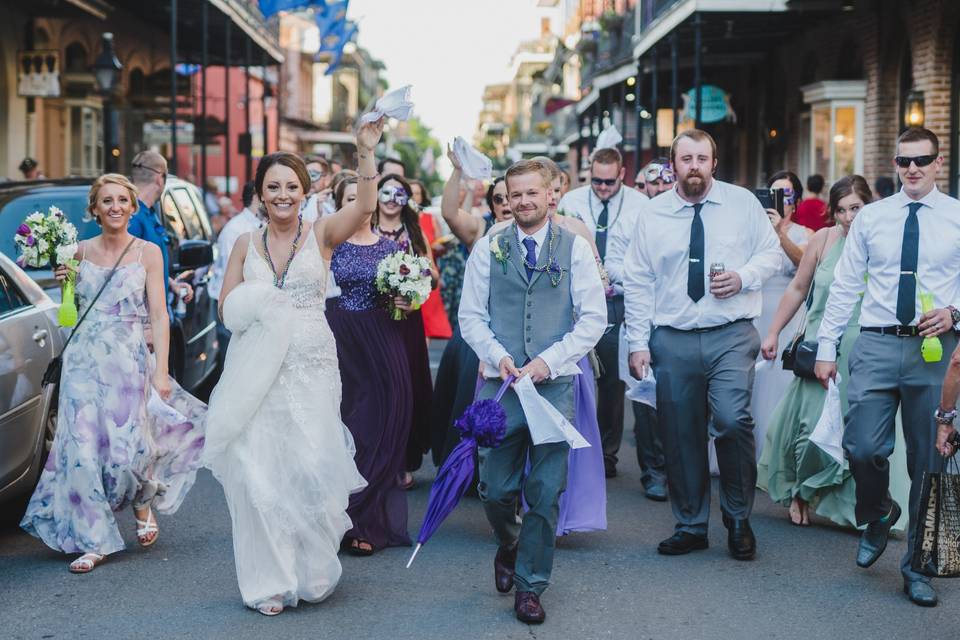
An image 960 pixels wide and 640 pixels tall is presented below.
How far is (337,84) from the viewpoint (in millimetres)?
90188

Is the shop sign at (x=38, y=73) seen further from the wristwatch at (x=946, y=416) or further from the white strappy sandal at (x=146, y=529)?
the wristwatch at (x=946, y=416)

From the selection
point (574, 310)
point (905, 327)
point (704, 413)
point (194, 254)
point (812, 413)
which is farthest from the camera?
point (194, 254)

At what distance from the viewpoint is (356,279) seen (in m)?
7.81

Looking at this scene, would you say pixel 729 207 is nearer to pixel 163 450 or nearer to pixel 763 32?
pixel 163 450

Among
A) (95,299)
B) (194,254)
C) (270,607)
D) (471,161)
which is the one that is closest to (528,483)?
(270,607)

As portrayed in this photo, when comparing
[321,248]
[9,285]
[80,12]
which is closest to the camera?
[321,248]

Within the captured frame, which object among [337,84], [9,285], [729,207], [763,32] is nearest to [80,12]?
[763,32]

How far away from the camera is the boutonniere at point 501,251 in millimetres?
6133

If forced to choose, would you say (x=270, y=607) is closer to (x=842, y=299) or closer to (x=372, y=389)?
(x=372, y=389)

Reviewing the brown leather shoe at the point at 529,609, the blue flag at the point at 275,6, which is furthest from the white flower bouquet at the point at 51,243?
the blue flag at the point at 275,6

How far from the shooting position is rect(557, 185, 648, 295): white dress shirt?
9305 millimetres

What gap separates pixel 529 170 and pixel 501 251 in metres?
0.38

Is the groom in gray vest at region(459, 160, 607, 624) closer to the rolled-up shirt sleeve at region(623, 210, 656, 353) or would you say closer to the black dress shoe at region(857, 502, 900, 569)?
the rolled-up shirt sleeve at region(623, 210, 656, 353)

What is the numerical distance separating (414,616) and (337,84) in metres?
86.4
